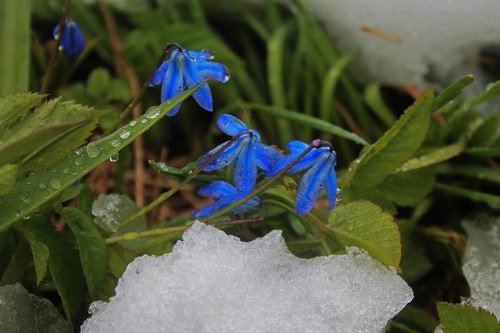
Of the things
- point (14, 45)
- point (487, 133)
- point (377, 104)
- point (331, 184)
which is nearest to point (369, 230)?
point (331, 184)

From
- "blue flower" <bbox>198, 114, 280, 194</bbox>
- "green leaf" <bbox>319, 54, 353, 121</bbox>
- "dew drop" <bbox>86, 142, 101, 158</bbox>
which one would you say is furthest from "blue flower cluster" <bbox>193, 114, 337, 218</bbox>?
"green leaf" <bbox>319, 54, 353, 121</bbox>

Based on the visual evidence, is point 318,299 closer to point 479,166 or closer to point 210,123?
point 479,166

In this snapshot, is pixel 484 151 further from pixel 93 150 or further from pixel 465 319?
pixel 93 150

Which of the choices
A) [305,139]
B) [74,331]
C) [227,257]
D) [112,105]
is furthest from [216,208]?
[112,105]

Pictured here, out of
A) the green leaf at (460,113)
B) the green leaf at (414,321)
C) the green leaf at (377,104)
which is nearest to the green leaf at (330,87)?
the green leaf at (377,104)

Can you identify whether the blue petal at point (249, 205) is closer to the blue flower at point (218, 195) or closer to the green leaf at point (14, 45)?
the blue flower at point (218, 195)

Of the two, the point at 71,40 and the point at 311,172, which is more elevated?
the point at 71,40

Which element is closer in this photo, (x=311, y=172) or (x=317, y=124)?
(x=311, y=172)
